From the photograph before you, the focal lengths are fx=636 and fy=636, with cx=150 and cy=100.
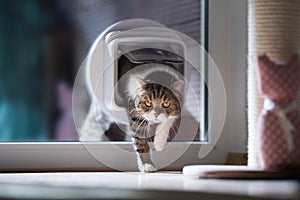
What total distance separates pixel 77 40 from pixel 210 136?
1.46 feet

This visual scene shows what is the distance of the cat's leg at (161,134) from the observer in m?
1.52

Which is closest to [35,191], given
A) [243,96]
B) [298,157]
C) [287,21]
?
[298,157]

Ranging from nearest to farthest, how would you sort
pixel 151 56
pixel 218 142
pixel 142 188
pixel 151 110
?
pixel 142 188 → pixel 151 110 → pixel 151 56 → pixel 218 142

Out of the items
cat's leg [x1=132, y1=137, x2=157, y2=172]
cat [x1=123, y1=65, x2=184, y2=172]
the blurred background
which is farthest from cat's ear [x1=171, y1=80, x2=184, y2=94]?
the blurred background

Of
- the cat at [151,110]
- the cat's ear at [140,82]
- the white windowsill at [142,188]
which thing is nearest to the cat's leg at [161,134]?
the cat at [151,110]

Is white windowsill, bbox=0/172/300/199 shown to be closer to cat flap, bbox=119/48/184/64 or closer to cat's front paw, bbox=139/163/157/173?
cat's front paw, bbox=139/163/157/173

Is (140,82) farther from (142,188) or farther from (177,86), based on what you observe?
(142,188)

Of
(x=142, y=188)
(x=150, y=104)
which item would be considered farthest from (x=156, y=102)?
(x=142, y=188)

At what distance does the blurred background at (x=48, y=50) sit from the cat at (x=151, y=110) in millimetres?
250

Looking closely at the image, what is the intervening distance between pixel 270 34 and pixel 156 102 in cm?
33

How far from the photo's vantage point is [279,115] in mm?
1245

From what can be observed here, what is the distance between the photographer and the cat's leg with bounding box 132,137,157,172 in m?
1.50

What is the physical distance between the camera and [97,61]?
1.64 metres

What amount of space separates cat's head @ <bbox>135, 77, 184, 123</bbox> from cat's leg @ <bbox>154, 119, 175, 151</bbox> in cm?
2
